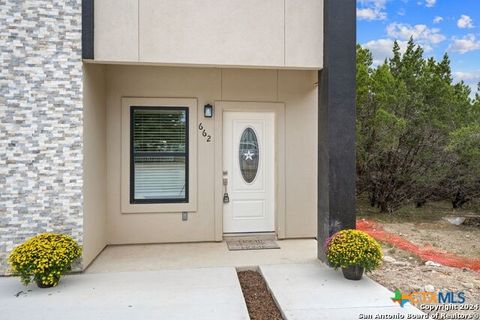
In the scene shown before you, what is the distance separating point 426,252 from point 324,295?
2749 mm

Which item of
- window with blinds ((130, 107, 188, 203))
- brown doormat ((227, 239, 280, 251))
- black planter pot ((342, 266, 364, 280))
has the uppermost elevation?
window with blinds ((130, 107, 188, 203))

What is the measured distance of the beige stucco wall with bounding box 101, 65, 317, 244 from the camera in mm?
5496

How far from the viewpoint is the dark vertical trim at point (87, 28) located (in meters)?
4.11

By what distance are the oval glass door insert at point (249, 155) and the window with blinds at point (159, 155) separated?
96cm

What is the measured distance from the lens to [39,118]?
407cm

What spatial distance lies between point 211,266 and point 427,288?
8.40 feet

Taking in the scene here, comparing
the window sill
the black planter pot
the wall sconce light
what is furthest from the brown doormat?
the wall sconce light

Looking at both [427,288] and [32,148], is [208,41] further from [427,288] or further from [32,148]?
[427,288]

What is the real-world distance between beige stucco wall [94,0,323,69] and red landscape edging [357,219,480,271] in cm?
327

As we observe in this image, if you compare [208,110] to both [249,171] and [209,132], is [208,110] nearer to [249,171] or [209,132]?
[209,132]

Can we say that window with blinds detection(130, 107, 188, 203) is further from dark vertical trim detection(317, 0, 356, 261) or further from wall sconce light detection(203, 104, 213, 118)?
dark vertical trim detection(317, 0, 356, 261)

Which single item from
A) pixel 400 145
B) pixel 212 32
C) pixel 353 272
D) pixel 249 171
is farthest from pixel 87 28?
pixel 400 145

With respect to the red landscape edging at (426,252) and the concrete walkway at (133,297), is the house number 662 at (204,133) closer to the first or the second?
the concrete walkway at (133,297)

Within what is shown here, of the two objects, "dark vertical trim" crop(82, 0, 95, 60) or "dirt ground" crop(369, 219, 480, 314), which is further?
"dark vertical trim" crop(82, 0, 95, 60)
